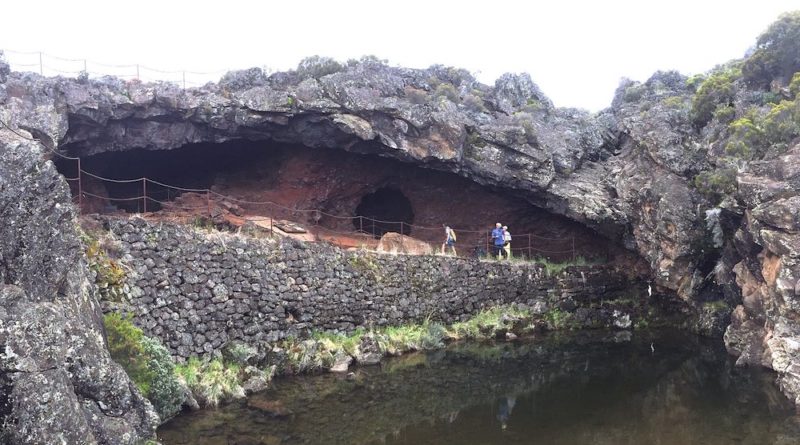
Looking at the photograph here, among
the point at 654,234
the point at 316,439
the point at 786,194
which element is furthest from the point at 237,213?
the point at 786,194

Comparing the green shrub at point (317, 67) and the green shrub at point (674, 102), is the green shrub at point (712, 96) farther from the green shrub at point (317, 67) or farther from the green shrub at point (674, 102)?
the green shrub at point (317, 67)

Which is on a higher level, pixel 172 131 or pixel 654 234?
pixel 172 131

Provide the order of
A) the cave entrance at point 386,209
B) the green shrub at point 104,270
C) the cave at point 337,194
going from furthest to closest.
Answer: the cave entrance at point 386,209 < the cave at point 337,194 < the green shrub at point 104,270

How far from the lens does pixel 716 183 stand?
18.2m

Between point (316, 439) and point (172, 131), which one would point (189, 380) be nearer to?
point (316, 439)

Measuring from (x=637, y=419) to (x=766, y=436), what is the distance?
208 centimetres

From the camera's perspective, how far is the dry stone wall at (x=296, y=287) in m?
14.0

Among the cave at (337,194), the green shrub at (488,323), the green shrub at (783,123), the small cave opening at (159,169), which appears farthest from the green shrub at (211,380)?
A: the green shrub at (783,123)

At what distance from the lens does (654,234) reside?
20859 mm

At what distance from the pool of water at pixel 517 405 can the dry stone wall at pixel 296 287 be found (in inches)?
86.3

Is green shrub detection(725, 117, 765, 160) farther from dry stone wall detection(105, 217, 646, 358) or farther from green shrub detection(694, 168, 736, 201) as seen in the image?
dry stone wall detection(105, 217, 646, 358)

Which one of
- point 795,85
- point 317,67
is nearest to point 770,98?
point 795,85

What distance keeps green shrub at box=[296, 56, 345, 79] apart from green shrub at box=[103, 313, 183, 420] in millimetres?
13627

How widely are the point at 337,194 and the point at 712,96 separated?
14369mm
